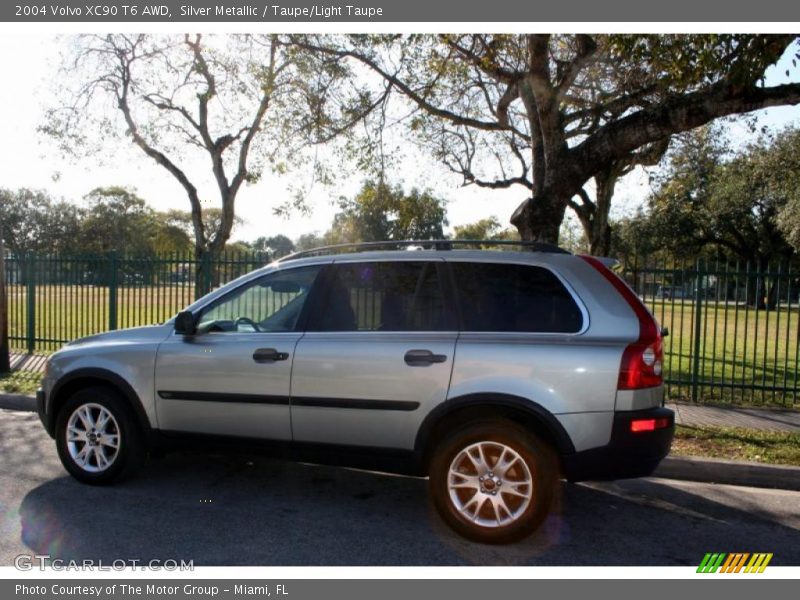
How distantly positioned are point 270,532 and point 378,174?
962 cm

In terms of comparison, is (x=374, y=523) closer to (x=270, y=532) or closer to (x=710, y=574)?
(x=270, y=532)

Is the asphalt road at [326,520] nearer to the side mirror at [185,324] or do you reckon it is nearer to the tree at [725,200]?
the side mirror at [185,324]

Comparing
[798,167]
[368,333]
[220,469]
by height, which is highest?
[798,167]

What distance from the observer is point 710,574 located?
4.06 metres

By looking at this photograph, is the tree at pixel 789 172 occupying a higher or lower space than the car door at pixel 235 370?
higher

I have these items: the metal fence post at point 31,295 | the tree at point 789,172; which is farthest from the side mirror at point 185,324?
the tree at point 789,172

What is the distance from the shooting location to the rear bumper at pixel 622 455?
412 centimetres

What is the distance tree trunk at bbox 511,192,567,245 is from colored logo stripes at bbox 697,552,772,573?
15.8ft

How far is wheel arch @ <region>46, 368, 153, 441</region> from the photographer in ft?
17.2

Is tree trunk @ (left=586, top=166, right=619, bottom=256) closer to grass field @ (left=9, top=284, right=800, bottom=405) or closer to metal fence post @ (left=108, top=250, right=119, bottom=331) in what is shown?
grass field @ (left=9, top=284, right=800, bottom=405)

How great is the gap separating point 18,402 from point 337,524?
606cm

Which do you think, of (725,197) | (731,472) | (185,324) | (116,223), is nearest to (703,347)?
(731,472)

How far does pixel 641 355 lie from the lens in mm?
4145

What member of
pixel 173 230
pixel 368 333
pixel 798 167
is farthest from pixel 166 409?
pixel 173 230
